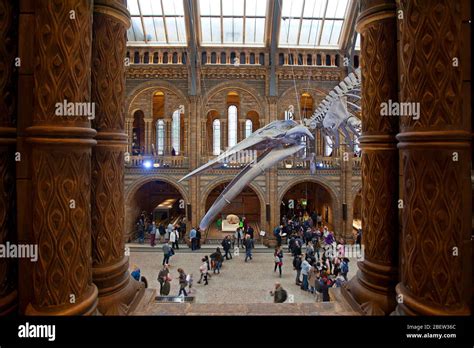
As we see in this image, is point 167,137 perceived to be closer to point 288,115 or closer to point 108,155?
point 288,115

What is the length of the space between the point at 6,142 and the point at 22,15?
76 centimetres

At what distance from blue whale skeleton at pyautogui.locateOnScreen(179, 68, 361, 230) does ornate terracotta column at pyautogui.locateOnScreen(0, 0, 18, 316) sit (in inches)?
199

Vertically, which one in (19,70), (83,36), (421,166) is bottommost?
(421,166)

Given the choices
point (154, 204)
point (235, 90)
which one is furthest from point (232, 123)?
point (154, 204)

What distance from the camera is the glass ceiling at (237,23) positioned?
16.8 meters

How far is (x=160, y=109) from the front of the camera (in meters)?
26.6

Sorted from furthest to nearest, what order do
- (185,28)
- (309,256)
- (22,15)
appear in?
(185,28)
(309,256)
(22,15)

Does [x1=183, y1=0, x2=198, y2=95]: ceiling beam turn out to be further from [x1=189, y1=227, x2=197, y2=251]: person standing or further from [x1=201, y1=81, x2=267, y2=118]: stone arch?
[x1=189, y1=227, x2=197, y2=251]: person standing

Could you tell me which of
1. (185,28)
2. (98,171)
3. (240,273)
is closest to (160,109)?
(185,28)

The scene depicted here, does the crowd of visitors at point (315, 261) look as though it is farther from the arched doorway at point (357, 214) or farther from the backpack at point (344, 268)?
the arched doorway at point (357, 214)

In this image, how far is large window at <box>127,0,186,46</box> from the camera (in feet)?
54.8

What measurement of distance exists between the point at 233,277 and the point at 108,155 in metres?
10.1

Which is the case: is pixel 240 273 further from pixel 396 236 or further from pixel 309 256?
pixel 396 236

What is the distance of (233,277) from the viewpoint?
12.1m
